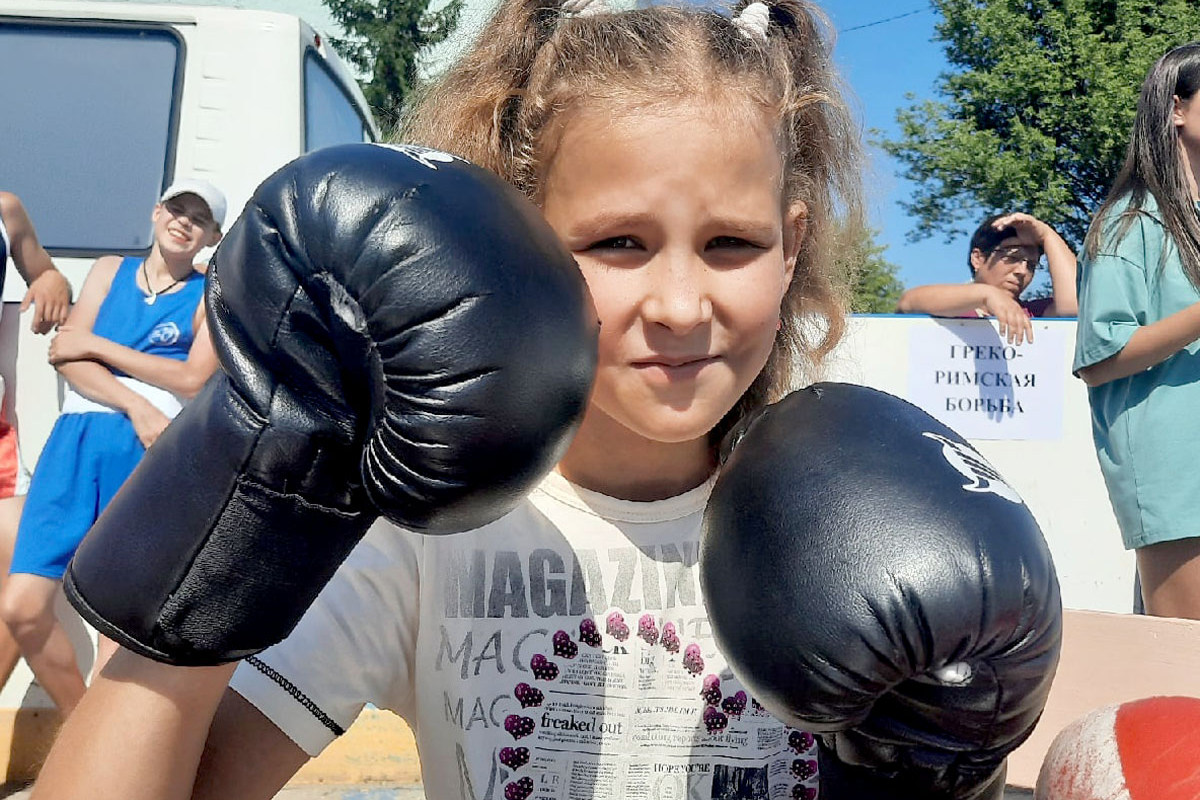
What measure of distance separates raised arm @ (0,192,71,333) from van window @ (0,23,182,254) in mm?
257

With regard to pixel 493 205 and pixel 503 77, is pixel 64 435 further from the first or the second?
pixel 493 205

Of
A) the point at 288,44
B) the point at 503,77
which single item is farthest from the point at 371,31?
the point at 503,77

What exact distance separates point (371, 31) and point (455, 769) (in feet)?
52.4

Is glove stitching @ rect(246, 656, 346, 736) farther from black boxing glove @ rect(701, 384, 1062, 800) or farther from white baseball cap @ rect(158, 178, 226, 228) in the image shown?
white baseball cap @ rect(158, 178, 226, 228)

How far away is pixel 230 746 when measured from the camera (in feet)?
3.49

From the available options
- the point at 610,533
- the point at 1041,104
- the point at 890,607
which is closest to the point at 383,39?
the point at 1041,104

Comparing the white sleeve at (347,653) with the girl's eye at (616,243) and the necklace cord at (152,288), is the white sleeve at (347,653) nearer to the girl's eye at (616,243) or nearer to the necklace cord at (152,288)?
the girl's eye at (616,243)

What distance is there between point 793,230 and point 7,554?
2478mm

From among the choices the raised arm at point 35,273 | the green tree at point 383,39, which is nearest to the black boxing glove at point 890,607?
the raised arm at point 35,273

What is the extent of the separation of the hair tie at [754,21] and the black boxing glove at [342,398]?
611 millimetres

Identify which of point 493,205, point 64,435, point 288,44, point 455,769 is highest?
point 493,205

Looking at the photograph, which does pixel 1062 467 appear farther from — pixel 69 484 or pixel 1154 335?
pixel 69 484

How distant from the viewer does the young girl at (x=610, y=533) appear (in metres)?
1.12

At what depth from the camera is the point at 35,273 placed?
117 inches
